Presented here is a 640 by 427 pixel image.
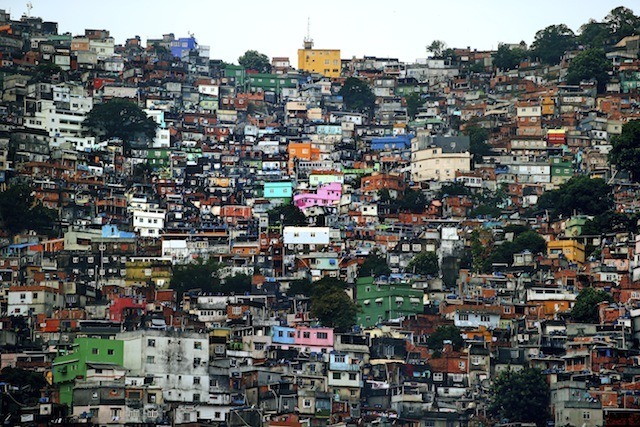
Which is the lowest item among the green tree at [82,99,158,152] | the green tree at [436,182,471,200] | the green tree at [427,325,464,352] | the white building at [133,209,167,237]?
the green tree at [427,325,464,352]

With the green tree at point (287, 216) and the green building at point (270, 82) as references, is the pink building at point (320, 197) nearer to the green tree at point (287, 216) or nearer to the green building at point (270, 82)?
the green tree at point (287, 216)

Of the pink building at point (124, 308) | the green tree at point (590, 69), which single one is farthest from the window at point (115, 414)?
the green tree at point (590, 69)

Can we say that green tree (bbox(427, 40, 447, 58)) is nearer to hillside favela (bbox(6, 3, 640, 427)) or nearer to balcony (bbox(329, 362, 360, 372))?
hillside favela (bbox(6, 3, 640, 427))

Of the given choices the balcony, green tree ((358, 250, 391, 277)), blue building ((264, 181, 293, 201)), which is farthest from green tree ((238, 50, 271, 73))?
the balcony

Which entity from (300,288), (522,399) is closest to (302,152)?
(300,288)

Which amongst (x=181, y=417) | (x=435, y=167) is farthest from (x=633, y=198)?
(x=181, y=417)

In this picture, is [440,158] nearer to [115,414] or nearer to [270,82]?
[270,82]

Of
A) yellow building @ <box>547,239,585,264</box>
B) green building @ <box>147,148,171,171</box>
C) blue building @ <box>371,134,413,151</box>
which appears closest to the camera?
yellow building @ <box>547,239,585,264</box>
